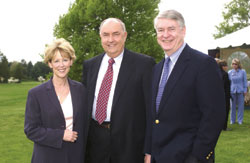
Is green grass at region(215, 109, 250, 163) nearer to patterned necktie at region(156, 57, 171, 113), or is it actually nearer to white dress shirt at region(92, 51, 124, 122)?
white dress shirt at region(92, 51, 124, 122)

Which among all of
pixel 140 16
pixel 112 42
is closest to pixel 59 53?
→ pixel 112 42

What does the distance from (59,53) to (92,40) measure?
514 inches

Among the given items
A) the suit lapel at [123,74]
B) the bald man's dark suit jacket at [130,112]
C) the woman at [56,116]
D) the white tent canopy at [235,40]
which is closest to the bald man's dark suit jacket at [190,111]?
the bald man's dark suit jacket at [130,112]

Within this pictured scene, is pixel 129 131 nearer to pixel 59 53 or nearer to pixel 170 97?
pixel 170 97

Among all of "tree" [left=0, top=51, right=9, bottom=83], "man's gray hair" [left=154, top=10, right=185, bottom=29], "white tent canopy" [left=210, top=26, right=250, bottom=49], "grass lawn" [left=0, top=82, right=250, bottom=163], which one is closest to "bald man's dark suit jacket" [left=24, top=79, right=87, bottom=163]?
"man's gray hair" [left=154, top=10, right=185, bottom=29]

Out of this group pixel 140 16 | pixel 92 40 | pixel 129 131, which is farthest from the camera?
pixel 140 16

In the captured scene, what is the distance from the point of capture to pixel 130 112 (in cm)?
376

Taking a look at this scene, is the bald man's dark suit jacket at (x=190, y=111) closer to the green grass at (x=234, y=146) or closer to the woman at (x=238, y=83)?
the green grass at (x=234, y=146)

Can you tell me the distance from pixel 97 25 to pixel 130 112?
13.9 m

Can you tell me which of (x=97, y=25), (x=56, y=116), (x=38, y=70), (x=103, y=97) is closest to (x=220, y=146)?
(x=103, y=97)

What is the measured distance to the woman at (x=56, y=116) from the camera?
11.1 feet

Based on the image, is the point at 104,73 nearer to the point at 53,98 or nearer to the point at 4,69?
the point at 53,98

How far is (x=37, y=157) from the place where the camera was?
3.48 m

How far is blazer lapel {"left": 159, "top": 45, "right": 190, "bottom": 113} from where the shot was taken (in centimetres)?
295
